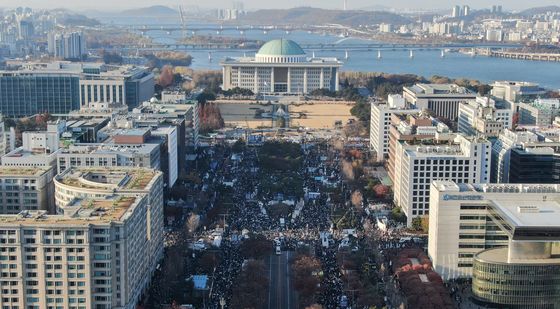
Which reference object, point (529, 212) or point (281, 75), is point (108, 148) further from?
point (281, 75)

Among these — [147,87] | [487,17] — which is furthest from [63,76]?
[487,17]

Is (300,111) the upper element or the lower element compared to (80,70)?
lower

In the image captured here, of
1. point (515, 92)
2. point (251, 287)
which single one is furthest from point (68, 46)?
point (251, 287)

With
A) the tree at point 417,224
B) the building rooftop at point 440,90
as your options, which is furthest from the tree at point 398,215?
the building rooftop at point 440,90

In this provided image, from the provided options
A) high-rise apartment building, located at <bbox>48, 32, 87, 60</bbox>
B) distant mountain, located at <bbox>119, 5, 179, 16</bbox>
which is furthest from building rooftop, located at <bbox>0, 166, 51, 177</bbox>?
distant mountain, located at <bbox>119, 5, 179, 16</bbox>

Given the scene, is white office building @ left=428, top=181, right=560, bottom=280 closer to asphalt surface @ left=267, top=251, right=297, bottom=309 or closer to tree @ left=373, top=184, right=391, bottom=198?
asphalt surface @ left=267, top=251, right=297, bottom=309

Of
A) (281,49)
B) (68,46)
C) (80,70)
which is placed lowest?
(80,70)
